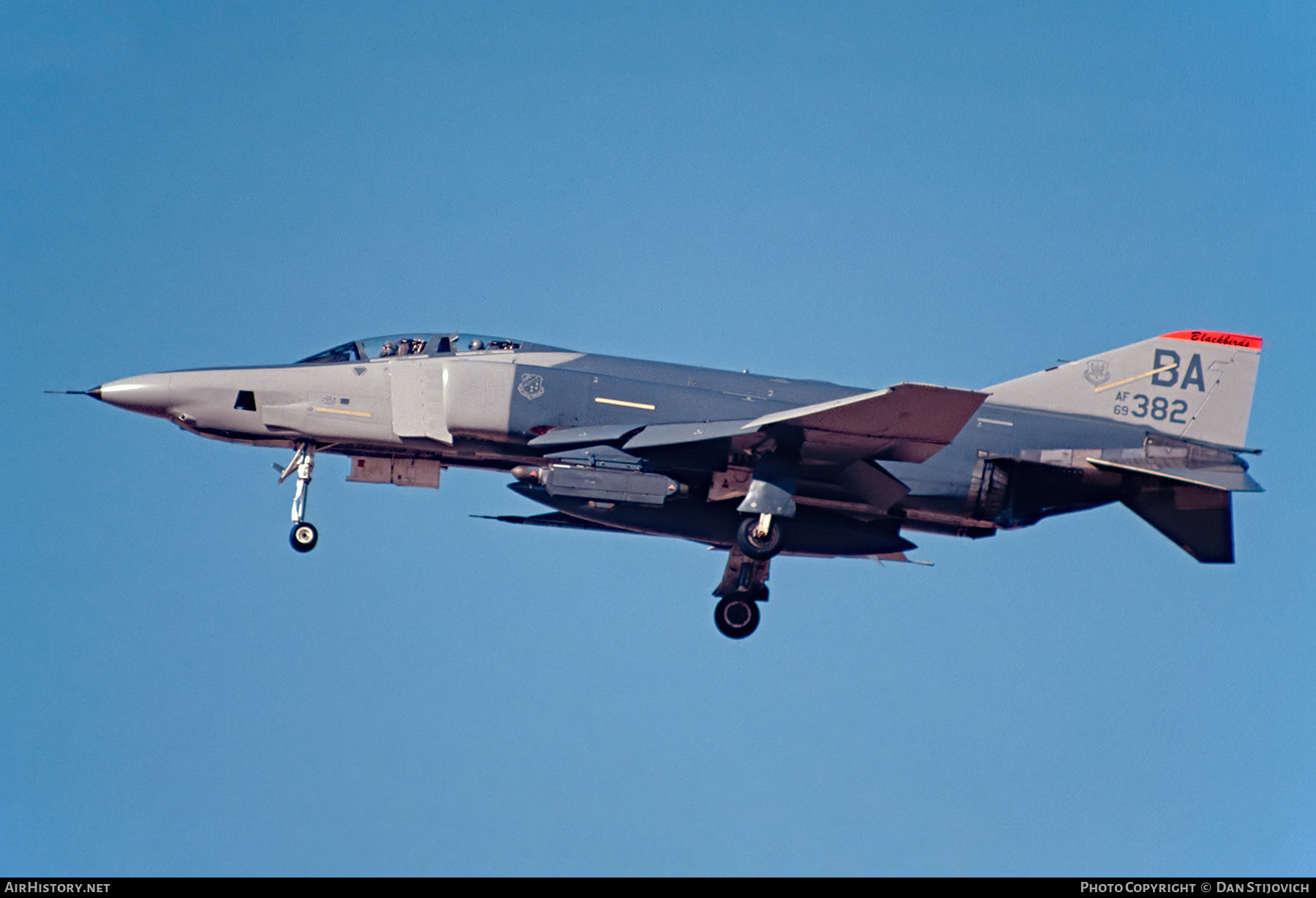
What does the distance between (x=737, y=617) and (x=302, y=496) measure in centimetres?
669

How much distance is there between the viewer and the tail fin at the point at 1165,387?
20.1 meters

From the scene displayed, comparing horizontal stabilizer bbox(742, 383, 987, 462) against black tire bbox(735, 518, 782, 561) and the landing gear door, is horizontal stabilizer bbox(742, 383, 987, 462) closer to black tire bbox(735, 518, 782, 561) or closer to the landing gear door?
black tire bbox(735, 518, 782, 561)

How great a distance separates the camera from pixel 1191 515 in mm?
19500

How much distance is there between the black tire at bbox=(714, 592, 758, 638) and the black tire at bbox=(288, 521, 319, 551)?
20.2 ft

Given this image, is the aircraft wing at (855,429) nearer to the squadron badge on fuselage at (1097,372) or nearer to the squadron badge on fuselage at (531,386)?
the squadron badge on fuselage at (531,386)

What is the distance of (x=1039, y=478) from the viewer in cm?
1944

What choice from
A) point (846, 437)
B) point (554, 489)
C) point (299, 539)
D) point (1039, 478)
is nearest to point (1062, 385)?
point (1039, 478)

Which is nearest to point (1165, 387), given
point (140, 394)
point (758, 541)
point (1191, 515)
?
point (1191, 515)

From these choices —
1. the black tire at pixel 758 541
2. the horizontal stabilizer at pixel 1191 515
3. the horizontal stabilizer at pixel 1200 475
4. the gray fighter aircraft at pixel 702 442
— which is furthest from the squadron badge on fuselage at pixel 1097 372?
the black tire at pixel 758 541

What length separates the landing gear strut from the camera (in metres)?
21.3

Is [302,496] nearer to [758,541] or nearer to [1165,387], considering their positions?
[758,541]

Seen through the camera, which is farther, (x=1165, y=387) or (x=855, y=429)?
(x=1165, y=387)
